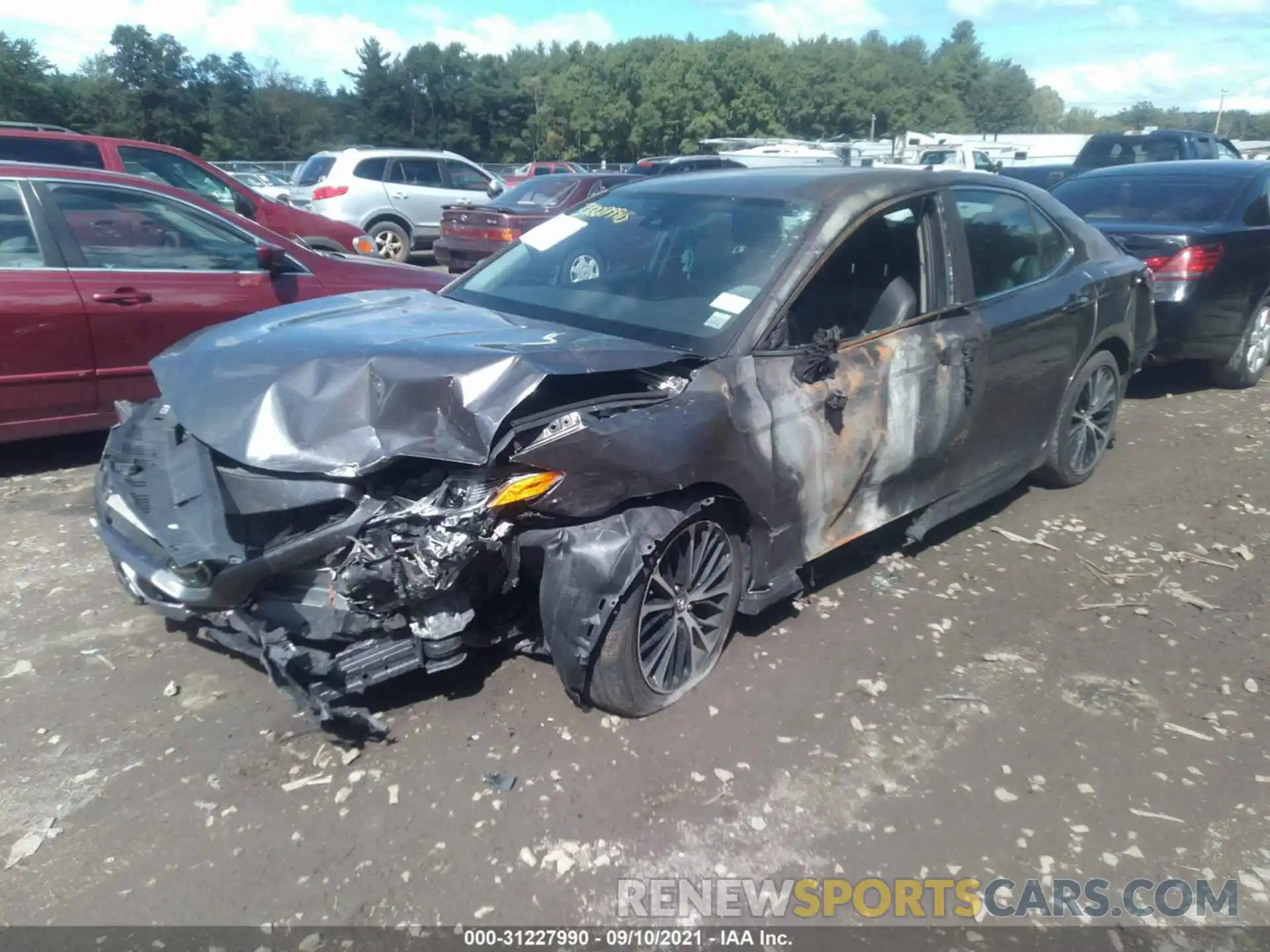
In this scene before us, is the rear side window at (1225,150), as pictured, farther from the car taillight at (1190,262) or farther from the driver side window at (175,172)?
the driver side window at (175,172)

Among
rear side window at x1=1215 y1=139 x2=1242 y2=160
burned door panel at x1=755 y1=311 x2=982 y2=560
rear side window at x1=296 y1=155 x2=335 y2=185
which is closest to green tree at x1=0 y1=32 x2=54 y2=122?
rear side window at x1=296 y1=155 x2=335 y2=185

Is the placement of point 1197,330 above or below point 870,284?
below

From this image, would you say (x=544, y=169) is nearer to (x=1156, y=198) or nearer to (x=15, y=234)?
(x=1156, y=198)

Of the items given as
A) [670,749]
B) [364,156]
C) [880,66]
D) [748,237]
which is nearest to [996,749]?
[670,749]

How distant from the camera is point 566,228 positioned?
4523 mm

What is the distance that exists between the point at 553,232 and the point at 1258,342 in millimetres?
6191

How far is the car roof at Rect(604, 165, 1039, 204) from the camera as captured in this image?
4012 mm

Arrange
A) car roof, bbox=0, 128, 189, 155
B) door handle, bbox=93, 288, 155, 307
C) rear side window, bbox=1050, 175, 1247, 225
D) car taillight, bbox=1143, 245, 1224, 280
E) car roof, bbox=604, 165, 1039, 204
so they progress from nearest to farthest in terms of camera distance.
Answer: car roof, bbox=604, 165, 1039, 204, door handle, bbox=93, 288, 155, 307, car taillight, bbox=1143, 245, 1224, 280, rear side window, bbox=1050, 175, 1247, 225, car roof, bbox=0, 128, 189, 155

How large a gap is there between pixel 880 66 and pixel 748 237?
95.1 metres

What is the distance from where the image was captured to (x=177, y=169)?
1005 cm

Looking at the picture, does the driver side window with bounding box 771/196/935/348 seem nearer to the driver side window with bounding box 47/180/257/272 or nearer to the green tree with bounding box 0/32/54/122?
the driver side window with bounding box 47/180/257/272

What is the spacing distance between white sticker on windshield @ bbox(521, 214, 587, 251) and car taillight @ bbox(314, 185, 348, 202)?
11585 mm

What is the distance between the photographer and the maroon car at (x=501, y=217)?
12805 millimetres

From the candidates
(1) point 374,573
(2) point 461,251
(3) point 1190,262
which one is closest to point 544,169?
(2) point 461,251
